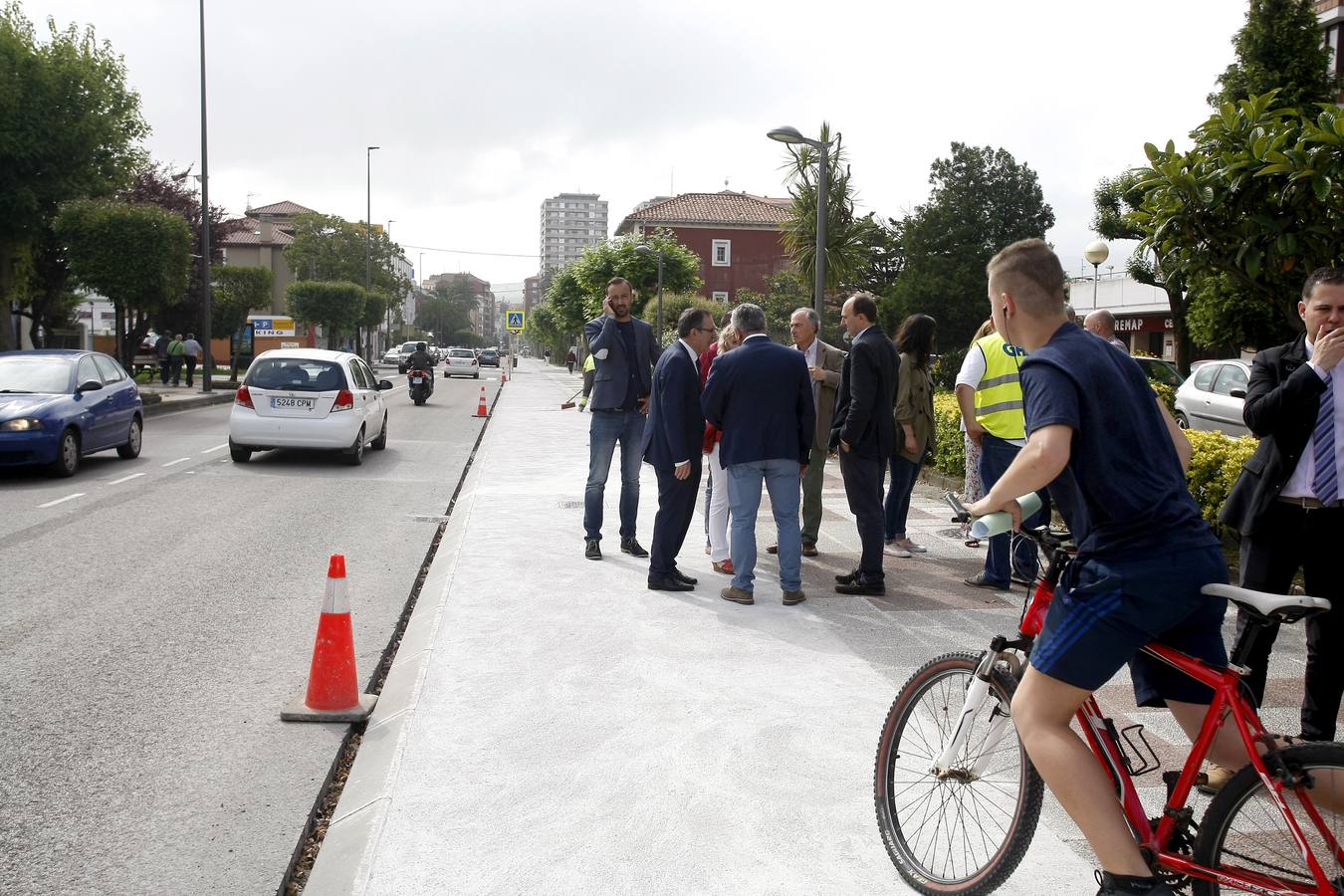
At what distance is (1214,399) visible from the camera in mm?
17672

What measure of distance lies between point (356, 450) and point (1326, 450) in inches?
510

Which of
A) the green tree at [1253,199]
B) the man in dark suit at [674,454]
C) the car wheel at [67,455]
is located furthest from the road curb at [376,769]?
the car wheel at [67,455]

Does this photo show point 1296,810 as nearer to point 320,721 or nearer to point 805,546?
point 320,721

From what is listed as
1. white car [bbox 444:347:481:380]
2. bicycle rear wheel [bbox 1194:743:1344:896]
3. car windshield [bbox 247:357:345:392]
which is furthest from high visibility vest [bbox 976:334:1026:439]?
white car [bbox 444:347:481:380]

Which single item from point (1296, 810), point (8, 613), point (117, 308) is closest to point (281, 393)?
point (8, 613)

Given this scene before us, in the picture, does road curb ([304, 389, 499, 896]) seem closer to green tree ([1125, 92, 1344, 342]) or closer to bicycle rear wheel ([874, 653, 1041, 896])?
bicycle rear wheel ([874, 653, 1041, 896])

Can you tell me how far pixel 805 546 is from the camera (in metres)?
8.77

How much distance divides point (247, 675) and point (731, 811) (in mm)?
2911

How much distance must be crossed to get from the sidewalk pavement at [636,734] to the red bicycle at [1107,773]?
224 millimetres

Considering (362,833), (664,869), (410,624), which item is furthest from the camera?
(410,624)

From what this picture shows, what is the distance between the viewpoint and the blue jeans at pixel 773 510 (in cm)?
684

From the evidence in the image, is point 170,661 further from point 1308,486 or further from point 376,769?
point 1308,486

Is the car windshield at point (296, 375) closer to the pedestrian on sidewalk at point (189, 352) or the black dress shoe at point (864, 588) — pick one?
the black dress shoe at point (864, 588)

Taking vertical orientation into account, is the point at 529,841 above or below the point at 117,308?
below
